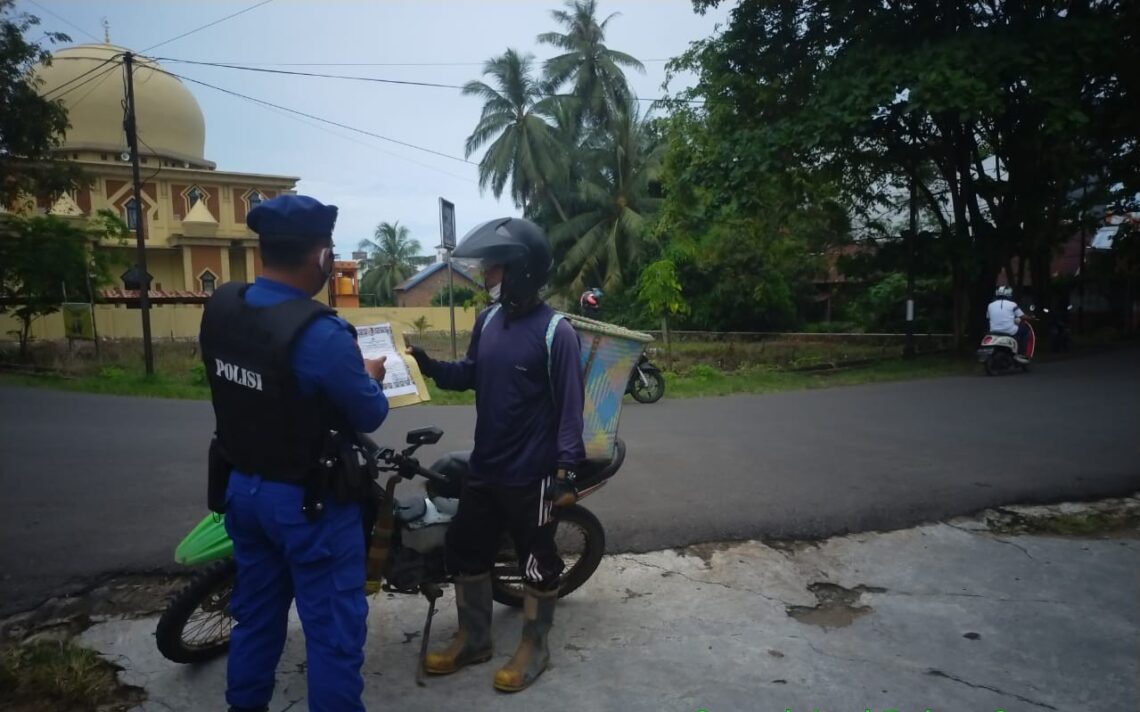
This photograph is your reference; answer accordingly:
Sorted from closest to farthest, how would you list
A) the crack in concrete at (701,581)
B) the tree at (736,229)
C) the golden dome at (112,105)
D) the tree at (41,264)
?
the crack in concrete at (701,581)
the tree at (736,229)
the tree at (41,264)
the golden dome at (112,105)

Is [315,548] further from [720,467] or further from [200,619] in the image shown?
[720,467]

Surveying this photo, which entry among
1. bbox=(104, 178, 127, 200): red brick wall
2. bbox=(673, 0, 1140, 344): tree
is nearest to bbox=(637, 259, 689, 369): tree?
bbox=(673, 0, 1140, 344): tree

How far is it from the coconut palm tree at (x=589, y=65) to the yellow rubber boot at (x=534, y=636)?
98.8 feet

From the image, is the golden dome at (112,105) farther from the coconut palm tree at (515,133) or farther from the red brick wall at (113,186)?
the coconut palm tree at (515,133)

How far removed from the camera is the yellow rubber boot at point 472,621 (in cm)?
310

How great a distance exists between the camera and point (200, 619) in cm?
304

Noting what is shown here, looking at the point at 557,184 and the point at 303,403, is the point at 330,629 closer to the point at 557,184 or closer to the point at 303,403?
the point at 303,403

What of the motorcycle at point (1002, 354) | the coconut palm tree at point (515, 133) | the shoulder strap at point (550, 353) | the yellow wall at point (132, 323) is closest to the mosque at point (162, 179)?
the yellow wall at point (132, 323)

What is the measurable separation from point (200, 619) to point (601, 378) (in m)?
1.92

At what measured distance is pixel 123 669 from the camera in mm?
3027

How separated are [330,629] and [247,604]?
0.35 m

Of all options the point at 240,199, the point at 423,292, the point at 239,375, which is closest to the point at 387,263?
the point at 423,292

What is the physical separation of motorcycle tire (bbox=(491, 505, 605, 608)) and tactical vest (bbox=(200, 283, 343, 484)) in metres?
1.40

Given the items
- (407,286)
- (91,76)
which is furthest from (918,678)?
(407,286)
